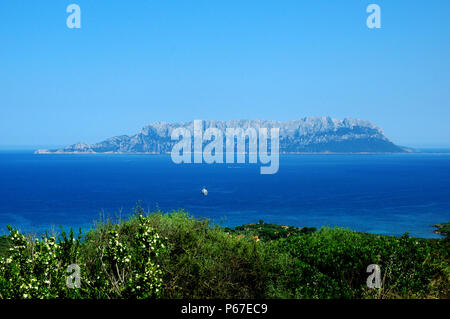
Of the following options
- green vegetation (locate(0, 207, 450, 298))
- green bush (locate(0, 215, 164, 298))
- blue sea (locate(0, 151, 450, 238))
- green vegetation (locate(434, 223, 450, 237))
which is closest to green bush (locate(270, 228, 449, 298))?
green vegetation (locate(0, 207, 450, 298))

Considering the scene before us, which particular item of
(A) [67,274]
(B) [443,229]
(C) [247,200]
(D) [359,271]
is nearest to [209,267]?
(A) [67,274]

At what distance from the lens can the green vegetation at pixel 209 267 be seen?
8352mm

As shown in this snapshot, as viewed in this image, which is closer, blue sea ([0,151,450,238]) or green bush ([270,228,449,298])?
green bush ([270,228,449,298])

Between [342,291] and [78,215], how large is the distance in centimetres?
7492

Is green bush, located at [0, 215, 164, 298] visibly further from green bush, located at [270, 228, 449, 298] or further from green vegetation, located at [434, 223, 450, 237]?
green vegetation, located at [434, 223, 450, 237]

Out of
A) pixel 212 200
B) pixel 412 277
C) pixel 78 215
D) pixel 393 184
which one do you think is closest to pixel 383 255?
pixel 412 277

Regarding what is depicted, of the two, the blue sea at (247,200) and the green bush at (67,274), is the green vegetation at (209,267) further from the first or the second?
the blue sea at (247,200)

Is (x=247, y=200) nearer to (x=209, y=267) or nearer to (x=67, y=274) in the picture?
(x=209, y=267)

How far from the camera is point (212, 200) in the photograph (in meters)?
94.1

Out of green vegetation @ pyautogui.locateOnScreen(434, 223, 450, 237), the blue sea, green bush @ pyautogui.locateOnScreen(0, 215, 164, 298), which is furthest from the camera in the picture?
the blue sea

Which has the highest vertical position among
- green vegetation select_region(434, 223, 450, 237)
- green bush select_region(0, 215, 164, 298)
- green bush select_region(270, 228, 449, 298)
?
green bush select_region(0, 215, 164, 298)

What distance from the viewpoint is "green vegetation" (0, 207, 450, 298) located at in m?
8.35

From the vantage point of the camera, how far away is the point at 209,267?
421 inches
